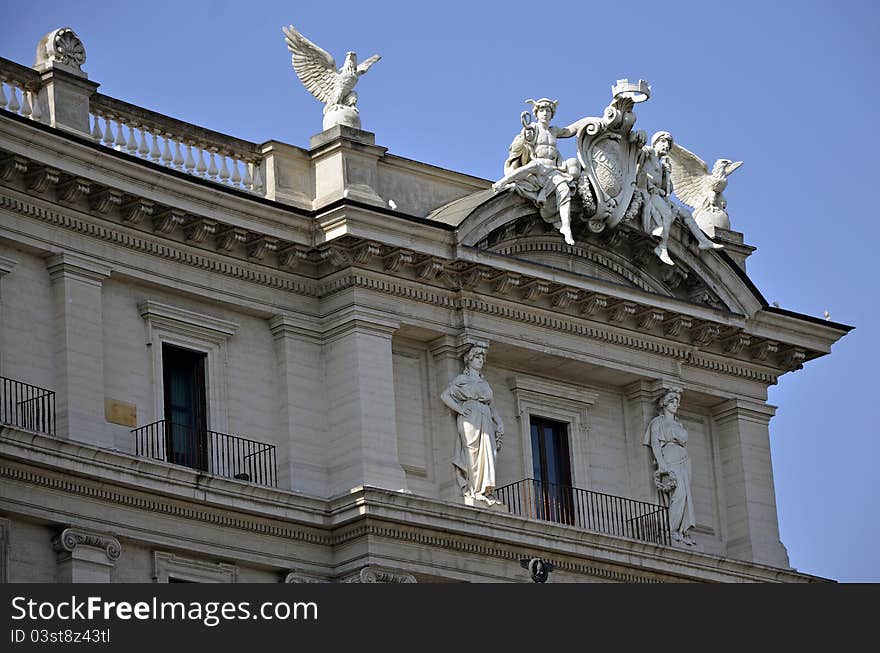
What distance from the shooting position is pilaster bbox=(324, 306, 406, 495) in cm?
4547

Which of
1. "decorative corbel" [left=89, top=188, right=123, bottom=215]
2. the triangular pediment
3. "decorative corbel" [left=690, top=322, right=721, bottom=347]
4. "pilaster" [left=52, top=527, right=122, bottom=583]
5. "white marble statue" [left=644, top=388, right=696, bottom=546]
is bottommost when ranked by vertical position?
"pilaster" [left=52, top=527, right=122, bottom=583]

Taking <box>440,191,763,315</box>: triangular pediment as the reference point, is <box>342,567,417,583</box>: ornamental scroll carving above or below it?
below

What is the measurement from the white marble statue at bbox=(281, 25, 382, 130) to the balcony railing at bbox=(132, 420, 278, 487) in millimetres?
5113

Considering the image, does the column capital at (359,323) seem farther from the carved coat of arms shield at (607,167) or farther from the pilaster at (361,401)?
the carved coat of arms shield at (607,167)

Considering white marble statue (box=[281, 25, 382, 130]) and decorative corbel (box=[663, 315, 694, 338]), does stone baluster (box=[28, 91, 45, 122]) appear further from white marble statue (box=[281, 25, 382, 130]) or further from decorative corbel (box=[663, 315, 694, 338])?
decorative corbel (box=[663, 315, 694, 338])

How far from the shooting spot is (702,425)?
5078 cm

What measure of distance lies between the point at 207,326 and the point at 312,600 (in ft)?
29.8

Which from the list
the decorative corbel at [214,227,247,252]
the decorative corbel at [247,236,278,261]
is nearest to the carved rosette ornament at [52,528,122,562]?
the decorative corbel at [214,227,247,252]

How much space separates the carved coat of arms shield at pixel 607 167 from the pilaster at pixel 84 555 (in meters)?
9.91

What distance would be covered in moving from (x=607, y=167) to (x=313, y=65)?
479cm

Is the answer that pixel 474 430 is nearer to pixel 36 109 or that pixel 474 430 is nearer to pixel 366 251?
pixel 366 251

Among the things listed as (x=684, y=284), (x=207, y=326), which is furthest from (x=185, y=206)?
(x=684, y=284)

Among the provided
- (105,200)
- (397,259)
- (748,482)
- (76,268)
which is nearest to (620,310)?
(748,482)

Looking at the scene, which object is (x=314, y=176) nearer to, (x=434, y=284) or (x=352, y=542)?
(x=434, y=284)
